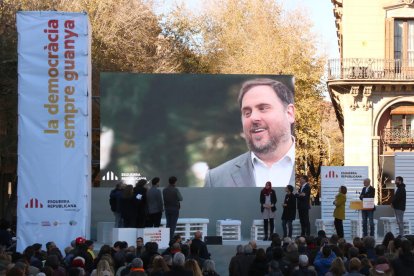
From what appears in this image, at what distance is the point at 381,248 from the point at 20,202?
10.1 metres

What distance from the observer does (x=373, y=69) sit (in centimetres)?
5184

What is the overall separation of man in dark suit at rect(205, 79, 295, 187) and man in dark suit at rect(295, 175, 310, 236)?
215 inches

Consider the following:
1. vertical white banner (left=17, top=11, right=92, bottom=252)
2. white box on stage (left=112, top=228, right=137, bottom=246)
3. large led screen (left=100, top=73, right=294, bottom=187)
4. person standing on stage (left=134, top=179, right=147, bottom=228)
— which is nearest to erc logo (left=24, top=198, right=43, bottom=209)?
vertical white banner (left=17, top=11, right=92, bottom=252)

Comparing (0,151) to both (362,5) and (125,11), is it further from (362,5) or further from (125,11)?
(362,5)

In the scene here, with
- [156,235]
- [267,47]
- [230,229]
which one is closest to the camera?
[156,235]

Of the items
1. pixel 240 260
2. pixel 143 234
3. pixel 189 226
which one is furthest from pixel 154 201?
pixel 240 260

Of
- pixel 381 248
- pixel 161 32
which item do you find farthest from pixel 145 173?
pixel 161 32

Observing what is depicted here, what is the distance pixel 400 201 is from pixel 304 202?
105 inches

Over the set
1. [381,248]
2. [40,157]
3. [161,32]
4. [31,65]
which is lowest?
[381,248]

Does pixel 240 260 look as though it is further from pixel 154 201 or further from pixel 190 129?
pixel 190 129

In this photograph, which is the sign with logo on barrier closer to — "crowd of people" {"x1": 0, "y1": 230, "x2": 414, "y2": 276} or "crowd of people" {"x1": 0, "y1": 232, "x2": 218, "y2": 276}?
"crowd of people" {"x1": 0, "y1": 230, "x2": 414, "y2": 276}

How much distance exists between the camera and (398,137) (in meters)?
51.8

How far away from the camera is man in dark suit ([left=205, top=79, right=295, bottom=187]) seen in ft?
123

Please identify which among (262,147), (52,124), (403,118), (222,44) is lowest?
(52,124)
